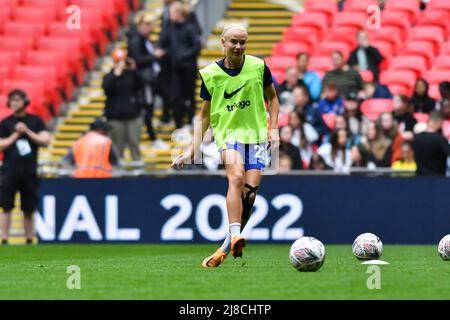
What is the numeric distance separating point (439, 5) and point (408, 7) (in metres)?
0.63

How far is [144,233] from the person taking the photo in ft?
Result: 70.3

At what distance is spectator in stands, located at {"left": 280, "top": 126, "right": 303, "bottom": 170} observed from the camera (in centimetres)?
2172

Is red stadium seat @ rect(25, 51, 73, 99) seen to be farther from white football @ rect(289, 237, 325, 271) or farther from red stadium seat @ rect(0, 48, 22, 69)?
white football @ rect(289, 237, 325, 271)

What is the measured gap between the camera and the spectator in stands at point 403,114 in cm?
2231

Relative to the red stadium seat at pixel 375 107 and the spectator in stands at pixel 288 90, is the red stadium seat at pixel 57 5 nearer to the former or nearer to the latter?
the spectator in stands at pixel 288 90

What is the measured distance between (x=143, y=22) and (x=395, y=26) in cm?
459

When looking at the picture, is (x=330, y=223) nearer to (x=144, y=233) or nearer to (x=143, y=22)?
(x=144, y=233)

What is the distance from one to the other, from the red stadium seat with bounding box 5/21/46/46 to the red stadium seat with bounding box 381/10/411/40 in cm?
642

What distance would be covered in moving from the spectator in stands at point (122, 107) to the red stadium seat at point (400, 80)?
433 cm

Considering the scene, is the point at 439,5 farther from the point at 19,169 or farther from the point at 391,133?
the point at 19,169

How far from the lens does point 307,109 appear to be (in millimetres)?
22750

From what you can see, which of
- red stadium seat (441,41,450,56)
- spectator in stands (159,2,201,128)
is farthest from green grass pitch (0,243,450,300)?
red stadium seat (441,41,450,56)

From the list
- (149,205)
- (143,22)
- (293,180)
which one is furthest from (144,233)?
(143,22)
